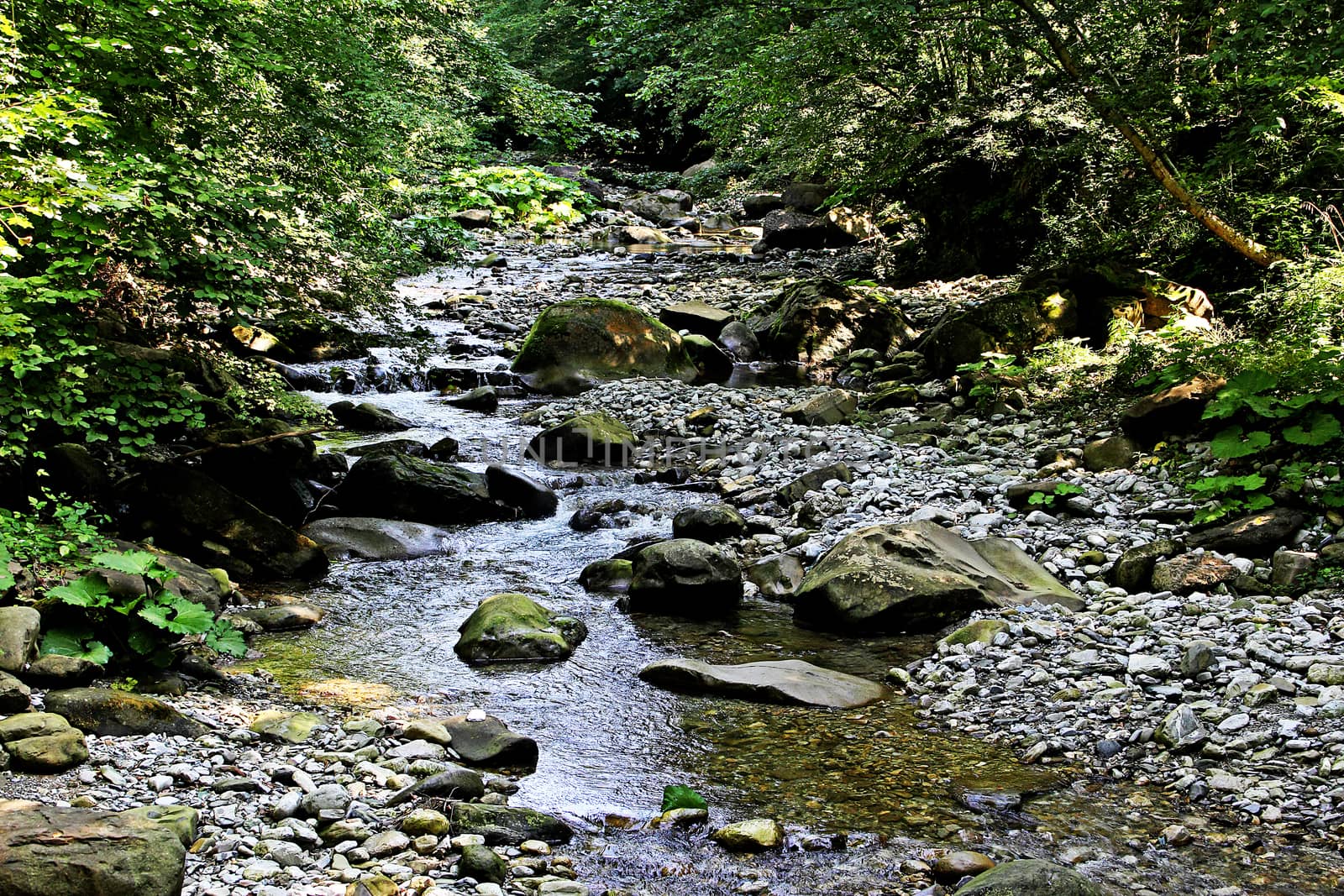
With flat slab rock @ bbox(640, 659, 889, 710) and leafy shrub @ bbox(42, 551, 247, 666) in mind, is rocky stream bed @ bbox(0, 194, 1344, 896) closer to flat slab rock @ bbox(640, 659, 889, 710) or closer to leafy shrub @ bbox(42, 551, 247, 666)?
flat slab rock @ bbox(640, 659, 889, 710)

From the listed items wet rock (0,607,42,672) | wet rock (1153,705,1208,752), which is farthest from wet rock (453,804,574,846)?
wet rock (1153,705,1208,752)

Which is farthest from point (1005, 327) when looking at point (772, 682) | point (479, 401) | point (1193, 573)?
point (772, 682)

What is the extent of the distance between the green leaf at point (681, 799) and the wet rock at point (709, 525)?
3.73 meters

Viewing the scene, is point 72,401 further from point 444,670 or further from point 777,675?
point 777,675

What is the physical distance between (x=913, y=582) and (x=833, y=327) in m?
7.80

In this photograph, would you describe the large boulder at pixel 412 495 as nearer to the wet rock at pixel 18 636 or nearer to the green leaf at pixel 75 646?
the green leaf at pixel 75 646

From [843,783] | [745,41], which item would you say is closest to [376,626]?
[843,783]

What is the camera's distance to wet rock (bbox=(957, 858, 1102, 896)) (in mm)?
3002

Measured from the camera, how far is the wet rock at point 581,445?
9789 mm

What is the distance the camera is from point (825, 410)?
10.4 metres

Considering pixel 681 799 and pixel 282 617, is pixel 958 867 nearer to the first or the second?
pixel 681 799

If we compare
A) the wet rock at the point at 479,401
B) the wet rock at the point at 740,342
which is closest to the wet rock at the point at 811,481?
the wet rock at the point at 479,401

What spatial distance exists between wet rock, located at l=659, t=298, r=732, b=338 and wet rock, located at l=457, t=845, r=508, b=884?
1128 cm

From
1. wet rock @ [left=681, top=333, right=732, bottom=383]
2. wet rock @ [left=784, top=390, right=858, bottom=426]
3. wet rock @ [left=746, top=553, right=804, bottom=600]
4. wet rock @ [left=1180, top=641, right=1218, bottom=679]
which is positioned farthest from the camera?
wet rock @ [left=681, top=333, right=732, bottom=383]
